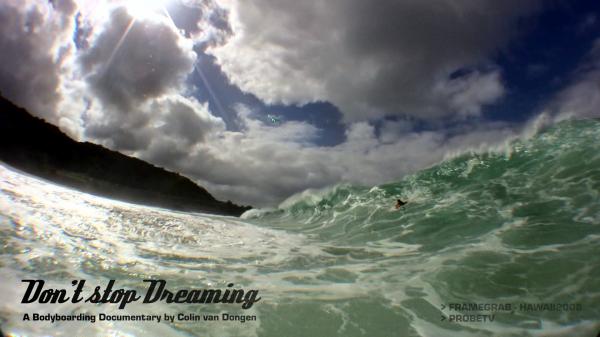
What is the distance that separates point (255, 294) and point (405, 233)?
6467 millimetres

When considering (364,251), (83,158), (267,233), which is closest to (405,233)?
(364,251)

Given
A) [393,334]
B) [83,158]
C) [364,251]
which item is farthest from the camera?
Answer: [83,158]

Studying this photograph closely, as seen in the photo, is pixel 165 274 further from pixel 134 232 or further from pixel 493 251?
pixel 493 251

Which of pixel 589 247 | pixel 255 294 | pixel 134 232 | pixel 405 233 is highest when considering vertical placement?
pixel 589 247

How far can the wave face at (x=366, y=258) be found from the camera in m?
Answer: 4.52

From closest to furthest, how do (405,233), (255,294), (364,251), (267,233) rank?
(255,294), (364,251), (405,233), (267,233)

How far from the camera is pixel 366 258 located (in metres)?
8.02

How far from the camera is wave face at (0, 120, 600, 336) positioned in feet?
14.8

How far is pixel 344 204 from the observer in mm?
17562

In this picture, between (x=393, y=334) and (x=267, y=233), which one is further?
(x=267, y=233)

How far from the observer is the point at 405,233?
33.3ft

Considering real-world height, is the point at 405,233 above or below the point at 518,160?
below

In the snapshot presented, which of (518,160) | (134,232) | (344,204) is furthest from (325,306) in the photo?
(518,160)

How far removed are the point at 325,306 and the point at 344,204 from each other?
41.4 ft
